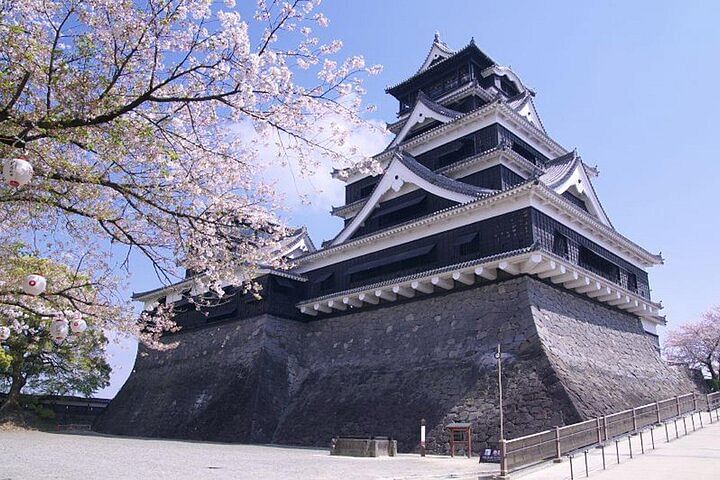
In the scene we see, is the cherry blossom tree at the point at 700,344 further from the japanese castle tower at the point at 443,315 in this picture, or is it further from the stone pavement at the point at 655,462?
the stone pavement at the point at 655,462

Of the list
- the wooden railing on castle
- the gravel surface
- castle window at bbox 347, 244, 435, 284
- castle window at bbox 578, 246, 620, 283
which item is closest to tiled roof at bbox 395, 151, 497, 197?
castle window at bbox 347, 244, 435, 284

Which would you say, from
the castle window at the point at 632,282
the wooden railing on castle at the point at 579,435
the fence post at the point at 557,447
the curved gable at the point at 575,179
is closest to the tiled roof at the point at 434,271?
the curved gable at the point at 575,179

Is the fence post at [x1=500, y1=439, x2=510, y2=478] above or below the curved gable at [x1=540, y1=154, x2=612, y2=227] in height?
below

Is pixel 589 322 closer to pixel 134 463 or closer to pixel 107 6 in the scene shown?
pixel 134 463

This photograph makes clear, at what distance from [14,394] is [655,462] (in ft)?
97.4

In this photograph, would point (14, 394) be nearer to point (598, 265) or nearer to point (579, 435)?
point (579, 435)

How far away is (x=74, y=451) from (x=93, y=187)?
10.8 metres

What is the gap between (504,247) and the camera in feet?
53.4

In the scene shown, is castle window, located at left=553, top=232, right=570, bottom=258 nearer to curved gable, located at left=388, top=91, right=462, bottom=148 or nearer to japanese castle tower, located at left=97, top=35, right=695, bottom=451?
japanese castle tower, located at left=97, top=35, right=695, bottom=451

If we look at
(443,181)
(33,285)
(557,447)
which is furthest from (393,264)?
(33,285)

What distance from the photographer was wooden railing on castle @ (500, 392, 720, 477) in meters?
9.65

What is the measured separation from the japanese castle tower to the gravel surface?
2.91 m

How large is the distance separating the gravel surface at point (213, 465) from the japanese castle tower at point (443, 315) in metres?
2.91

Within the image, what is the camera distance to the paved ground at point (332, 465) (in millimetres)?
9312
